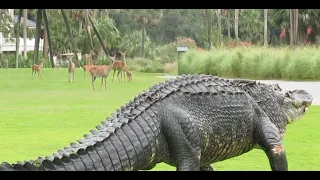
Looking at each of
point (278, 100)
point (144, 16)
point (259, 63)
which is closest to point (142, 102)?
point (278, 100)

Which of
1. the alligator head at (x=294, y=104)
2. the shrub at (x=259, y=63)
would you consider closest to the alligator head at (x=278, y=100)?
the alligator head at (x=294, y=104)

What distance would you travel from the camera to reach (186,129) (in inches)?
119

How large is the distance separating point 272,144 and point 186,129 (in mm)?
580

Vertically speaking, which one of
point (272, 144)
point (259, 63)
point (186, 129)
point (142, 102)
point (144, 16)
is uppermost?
point (144, 16)

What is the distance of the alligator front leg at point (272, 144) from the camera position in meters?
3.34

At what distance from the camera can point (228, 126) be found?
329 cm

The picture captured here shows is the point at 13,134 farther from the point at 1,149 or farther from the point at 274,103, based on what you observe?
the point at 274,103

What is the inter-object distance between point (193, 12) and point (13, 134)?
45.1 metres

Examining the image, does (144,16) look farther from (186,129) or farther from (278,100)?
(186,129)

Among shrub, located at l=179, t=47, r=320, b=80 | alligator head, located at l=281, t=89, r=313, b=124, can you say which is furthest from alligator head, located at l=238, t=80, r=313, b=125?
shrub, located at l=179, t=47, r=320, b=80

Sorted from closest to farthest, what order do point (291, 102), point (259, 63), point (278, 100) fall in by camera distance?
point (278, 100)
point (291, 102)
point (259, 63)

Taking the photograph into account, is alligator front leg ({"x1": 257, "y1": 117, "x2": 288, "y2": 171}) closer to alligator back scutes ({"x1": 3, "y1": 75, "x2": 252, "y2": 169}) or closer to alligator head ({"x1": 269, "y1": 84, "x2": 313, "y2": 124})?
alligator back scutes ({"x1": 3, "y1": 75, "x2": 252, "y2": 169})

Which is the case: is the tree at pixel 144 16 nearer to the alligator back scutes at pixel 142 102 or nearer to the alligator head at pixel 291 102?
the alligator head at pixel 291 102
